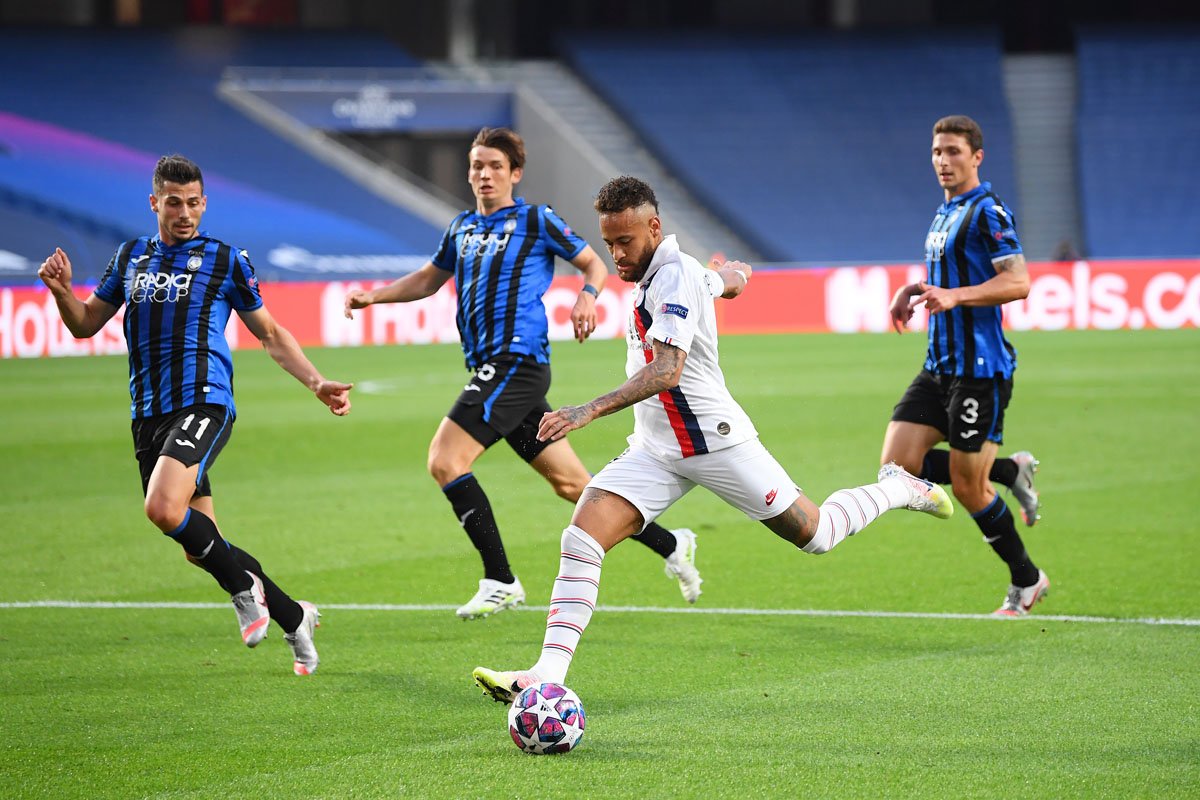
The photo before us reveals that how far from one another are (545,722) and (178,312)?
259 cm

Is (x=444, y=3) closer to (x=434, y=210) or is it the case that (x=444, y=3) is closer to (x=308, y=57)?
(x=308, y=57)

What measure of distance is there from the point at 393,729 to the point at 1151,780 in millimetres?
2463

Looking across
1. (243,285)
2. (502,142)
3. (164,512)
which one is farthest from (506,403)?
(164,512)

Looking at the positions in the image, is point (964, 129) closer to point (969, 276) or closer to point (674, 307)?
point (969, 276)

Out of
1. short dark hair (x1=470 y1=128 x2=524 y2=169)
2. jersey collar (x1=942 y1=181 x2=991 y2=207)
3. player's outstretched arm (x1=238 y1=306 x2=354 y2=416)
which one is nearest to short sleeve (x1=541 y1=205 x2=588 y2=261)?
short dark hair (x1=470 y1=128 x2=524 y2=169)

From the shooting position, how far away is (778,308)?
30531 mm

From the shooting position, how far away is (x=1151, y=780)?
471 cm

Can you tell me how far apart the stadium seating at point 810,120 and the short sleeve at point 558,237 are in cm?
3100

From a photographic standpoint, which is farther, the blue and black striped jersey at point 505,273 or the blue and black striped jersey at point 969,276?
the blue and black striped jersey at point 505,273

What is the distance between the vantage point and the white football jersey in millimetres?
5633

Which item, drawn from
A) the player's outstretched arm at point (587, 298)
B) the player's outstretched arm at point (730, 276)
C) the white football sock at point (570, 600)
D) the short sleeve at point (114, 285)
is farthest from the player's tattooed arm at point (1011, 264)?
the short sleeve at point (114, 285)

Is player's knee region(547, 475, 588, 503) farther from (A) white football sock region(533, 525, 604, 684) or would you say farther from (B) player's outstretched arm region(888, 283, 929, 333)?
(A) white football sock region(533, 525, 604, 684)

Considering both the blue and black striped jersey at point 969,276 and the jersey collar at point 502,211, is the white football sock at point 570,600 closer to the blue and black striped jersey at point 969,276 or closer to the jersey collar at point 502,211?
the blue and black striped jersey at point 969,276

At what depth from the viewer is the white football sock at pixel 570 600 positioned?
5.36 m
